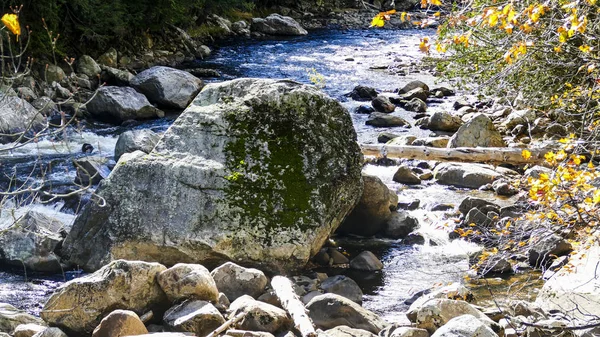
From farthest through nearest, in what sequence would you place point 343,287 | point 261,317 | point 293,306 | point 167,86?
point 167,86
point 343,287
point 293,306
point 261,317

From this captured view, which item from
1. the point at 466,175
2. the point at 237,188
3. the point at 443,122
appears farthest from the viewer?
the point at 443,122

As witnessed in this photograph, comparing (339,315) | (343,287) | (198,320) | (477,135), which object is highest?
(198,320)

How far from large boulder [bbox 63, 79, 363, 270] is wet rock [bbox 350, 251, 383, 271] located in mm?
448

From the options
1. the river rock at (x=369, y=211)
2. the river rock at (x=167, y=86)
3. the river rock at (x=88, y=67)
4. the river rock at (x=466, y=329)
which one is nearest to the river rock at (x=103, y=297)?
the river rock at (x=466, y=329)

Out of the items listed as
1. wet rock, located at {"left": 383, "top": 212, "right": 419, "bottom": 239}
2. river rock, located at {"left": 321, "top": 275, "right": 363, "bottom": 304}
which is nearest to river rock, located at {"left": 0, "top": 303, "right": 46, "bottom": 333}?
river rock, located at {"left": 321, "top": 275, "right": 363, "bottom": 304}

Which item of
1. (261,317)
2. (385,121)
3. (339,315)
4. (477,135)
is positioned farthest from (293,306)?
(385,121)

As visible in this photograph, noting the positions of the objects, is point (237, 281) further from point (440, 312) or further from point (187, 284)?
point (440, 312)

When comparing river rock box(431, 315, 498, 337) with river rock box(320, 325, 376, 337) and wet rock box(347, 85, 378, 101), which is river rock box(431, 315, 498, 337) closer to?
river rock box(320, 325, 376, 337)

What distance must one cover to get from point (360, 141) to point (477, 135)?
198cm

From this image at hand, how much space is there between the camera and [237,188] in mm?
7406

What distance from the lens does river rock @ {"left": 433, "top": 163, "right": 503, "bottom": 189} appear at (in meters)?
10.2

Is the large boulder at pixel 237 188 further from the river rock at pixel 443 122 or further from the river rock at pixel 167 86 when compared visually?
the river rock at pixel 167 86

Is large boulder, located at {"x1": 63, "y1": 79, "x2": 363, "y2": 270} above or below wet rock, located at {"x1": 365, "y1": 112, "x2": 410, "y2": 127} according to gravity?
above

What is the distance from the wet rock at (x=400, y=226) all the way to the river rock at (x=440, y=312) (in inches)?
105
